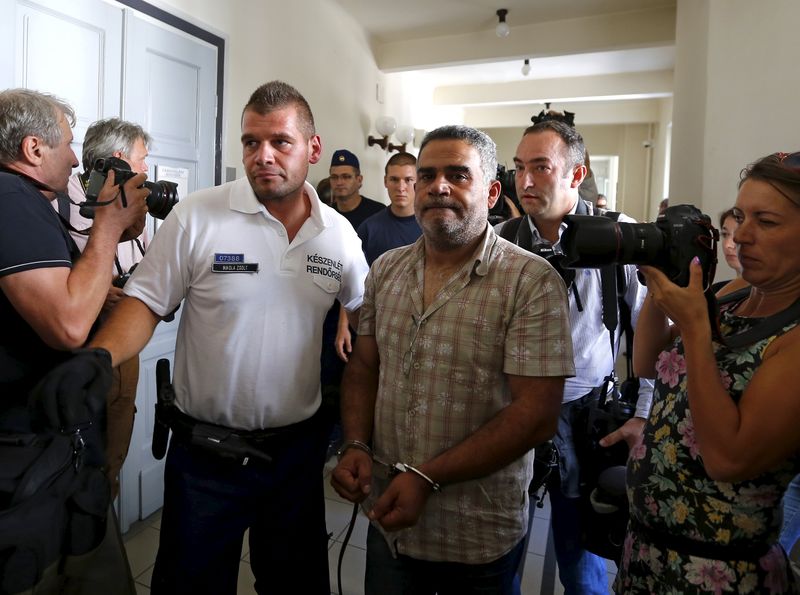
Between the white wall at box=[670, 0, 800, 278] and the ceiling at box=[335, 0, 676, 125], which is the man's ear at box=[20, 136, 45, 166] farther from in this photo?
the ceiling at box=[335, 0, 676, 125]

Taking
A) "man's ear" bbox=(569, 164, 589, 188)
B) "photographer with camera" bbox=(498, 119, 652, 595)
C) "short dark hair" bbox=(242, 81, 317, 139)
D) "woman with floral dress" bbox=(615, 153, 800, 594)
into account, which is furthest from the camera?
"man's ear" bbox=(569, 164, 589, 188)

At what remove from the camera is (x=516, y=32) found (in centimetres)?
435

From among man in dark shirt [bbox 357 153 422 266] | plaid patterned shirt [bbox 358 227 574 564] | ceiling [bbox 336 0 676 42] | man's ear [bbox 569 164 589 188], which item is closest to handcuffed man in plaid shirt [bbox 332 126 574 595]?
plaid patterned shirt [bbox 358 227 574 564]

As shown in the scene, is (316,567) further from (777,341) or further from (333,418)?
(777,341)

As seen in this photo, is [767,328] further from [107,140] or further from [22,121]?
[107,140]

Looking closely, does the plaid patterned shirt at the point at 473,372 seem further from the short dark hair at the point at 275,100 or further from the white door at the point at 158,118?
the white door at the point at 158,118

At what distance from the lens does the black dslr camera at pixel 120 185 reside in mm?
1244

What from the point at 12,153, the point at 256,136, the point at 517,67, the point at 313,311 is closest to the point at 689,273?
the point at 313,311

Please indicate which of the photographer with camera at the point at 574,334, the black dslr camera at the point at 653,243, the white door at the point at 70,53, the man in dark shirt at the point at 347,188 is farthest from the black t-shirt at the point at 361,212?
the black dslr camera at the point at 653,243

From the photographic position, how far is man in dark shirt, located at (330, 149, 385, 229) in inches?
141

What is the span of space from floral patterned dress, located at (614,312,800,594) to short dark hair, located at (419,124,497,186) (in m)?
0.55

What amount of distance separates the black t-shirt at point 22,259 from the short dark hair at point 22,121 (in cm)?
14

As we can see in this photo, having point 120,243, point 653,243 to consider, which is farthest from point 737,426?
point 120,243

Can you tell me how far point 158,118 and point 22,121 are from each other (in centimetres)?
136
